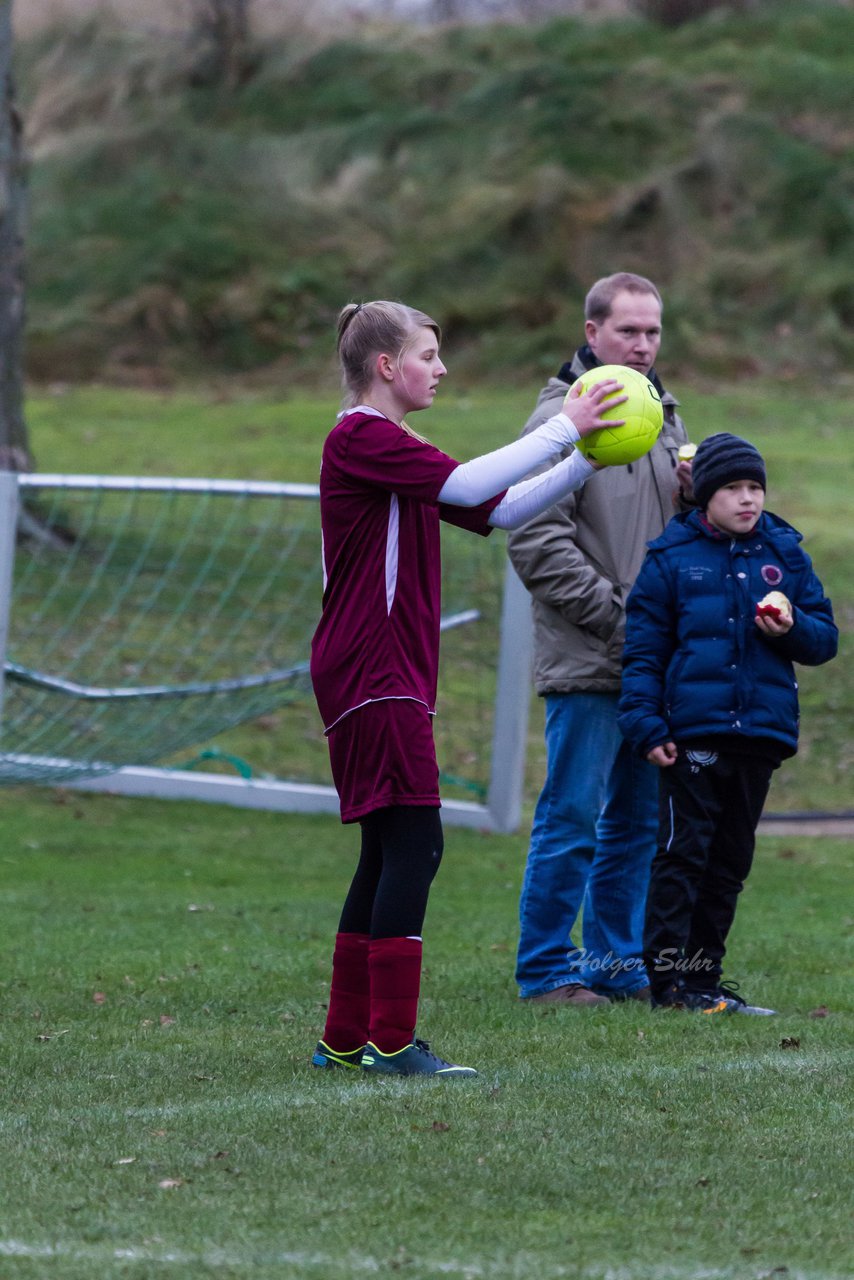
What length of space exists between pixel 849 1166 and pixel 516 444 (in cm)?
179

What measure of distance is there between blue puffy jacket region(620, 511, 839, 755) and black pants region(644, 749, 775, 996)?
133 mm

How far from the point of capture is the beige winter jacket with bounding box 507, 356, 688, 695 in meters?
5.66

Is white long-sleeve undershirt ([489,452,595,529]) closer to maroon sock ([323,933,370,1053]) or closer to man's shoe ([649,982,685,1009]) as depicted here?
maroon sock ([323,933,370,1053])

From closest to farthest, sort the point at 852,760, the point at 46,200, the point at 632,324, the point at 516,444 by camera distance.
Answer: the point at 516,444 → the point at 632,324 → the point at 852,760 → the point at 46,200

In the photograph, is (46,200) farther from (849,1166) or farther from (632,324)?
(849,1166)

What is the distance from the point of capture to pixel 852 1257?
3.25 metres

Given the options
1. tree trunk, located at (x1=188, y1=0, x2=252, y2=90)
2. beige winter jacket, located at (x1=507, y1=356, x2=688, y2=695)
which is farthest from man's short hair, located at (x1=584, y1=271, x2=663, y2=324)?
tree trunk, located at (x1=188, y1=0, x2=252, y2=90)

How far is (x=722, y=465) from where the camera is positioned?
17.6ft

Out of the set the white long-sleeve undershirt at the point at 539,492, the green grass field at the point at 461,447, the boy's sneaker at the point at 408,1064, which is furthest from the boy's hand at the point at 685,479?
the green grass field at the point at 461,447

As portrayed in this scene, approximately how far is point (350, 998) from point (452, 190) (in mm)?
22867

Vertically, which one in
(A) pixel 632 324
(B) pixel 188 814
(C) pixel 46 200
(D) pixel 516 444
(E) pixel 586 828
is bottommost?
(B) pixel 188 814

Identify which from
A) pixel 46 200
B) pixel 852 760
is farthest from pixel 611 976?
pixel 46 200

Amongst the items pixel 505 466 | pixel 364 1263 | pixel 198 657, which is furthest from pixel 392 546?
pixel 198 657

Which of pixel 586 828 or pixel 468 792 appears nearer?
pixel 586 828
